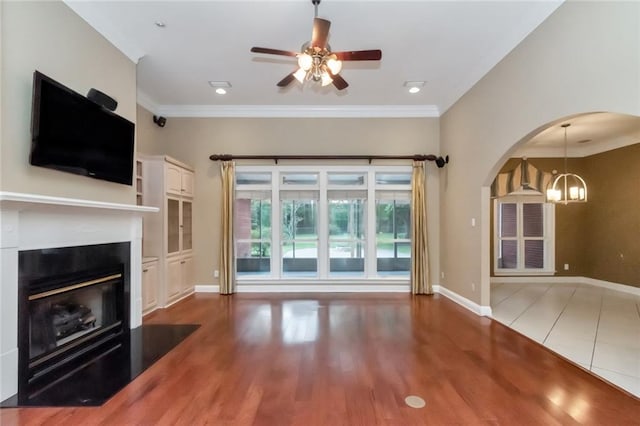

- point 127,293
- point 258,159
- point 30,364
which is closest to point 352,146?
point 258,159

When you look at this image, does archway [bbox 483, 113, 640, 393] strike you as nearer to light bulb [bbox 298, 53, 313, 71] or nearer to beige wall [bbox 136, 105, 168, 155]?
light bulb [bbox 298, 53, 313, 71]

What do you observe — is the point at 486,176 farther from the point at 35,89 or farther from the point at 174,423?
the point at 35,89

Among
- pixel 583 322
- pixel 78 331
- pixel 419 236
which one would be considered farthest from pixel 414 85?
pixel 78 331

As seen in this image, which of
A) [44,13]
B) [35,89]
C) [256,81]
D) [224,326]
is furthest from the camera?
[256,81]

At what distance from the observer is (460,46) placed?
381 centimetres

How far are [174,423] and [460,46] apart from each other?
4.72m

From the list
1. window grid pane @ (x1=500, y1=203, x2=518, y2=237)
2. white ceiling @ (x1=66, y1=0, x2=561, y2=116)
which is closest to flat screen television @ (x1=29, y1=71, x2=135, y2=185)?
white ceiling @ (x1=66, y1=0, x2=561, y2=116)

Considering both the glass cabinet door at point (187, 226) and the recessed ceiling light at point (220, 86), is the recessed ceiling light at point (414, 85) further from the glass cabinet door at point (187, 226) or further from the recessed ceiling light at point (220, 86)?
the glass cabinet door at point (187, 226)

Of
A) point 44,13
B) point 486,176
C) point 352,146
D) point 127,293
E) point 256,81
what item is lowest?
point 127,293

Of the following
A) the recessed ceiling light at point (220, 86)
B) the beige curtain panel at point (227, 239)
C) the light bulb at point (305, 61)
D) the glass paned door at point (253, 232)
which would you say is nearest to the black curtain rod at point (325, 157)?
the beige curtain panel at point (227, 239)

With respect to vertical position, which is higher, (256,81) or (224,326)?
(256,81)

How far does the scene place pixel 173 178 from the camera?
5059 millimetres

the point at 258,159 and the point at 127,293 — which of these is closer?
the point at 127,293

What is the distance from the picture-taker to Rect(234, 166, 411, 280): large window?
19.6ft
